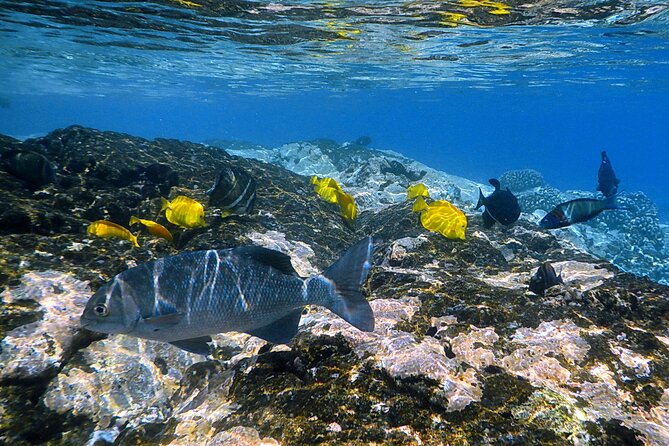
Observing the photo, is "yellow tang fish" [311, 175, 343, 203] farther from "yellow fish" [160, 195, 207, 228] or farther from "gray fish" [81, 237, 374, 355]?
"gray fish" [81, 237, 374, 355]

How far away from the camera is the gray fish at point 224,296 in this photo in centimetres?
267

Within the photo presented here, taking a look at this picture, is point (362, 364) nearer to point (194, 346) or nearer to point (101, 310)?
point (194, 346)

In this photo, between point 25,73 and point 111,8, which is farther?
point 25,73

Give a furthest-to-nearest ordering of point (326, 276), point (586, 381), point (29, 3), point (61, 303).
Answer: point (29, 3) < point (61, 303) < point (586, 381) < point (326, 276)

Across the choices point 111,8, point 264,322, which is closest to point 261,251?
point 264,322

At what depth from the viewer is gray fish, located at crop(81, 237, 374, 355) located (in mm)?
2672

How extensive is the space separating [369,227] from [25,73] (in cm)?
4629

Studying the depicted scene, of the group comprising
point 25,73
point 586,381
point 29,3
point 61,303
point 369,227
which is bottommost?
point 25,73

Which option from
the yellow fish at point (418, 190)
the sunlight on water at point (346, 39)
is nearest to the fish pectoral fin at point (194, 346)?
the yellow fish at point (418, 190)

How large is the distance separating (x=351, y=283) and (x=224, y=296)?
39.2 inches

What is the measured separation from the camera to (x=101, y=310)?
2646mm

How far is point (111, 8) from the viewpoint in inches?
590

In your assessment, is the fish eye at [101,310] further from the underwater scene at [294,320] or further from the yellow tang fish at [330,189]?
the yellow tang fish at [330,189]

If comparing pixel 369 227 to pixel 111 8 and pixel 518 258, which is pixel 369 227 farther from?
pixel 111 8
